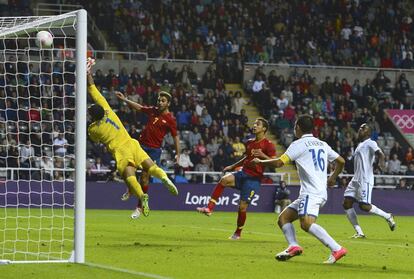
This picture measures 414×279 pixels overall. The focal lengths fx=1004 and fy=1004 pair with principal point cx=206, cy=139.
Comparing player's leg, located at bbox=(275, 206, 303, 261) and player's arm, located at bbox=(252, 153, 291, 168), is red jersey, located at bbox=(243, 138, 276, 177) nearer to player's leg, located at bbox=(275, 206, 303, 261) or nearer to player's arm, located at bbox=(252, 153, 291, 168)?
player's leg, located at bbox=(275, 206, 303, 261)

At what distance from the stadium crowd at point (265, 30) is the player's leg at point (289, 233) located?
85.1ft

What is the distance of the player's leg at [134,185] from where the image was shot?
15156mm

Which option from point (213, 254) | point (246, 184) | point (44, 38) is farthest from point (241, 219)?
point (44, 38)

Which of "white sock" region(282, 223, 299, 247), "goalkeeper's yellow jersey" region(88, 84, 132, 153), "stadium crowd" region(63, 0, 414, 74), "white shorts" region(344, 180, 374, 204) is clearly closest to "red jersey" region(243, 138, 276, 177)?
"goalkeeper's yellow jersey" region(88, 84, 132, 153)

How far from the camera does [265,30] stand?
42500 mm

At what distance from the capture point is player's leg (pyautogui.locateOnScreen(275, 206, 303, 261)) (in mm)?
13094

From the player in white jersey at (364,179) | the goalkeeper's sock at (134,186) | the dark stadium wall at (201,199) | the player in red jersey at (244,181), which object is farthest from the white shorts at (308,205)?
the dark stadium wall at (201,199)

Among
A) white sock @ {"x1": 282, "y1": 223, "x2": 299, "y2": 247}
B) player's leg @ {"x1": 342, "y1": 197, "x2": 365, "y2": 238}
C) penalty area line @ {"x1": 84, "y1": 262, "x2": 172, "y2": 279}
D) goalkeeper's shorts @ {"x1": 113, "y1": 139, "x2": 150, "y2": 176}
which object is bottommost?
player's leg @ {"x1": 342, "y1": 197, "x2": 365, "y2": 238}

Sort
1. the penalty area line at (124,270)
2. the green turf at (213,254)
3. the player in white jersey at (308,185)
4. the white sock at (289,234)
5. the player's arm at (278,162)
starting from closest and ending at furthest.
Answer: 1. the penalty area line at (124,270)
2. the green turf at (213,254)
3. the player's arm at (278,162)
4. the player in white jersey at (308,185)
5. the white sock at (289,234)

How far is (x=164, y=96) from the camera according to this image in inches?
741

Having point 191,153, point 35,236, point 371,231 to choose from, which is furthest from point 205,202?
point 35,236

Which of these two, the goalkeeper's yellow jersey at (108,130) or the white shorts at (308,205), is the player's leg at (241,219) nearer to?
the goalkeeper's yellow jersey at (108,130)

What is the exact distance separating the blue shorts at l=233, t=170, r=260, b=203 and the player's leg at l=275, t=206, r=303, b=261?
4458 millimetres

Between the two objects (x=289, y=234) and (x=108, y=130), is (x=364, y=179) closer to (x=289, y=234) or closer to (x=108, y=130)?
(x=108, y=130)
